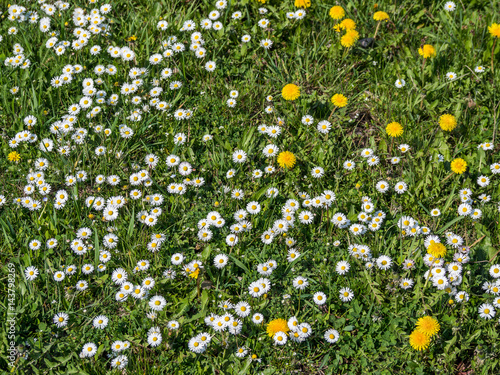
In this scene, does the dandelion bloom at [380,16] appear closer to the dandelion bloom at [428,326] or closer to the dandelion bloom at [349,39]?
the dandelion bloom at [349,39]

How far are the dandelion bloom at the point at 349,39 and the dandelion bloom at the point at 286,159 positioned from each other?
1.21 m

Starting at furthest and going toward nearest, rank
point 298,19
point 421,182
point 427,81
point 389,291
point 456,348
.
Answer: point 298,19 → point 427,81 → point 421,182 → point 389,291 → point 456,348

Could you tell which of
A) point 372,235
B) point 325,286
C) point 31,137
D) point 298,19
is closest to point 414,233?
point 372,235

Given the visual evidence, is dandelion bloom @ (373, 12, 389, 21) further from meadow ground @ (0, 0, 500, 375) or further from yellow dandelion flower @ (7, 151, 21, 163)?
yellow dandelion flower @ (7, 151, 21, 163)

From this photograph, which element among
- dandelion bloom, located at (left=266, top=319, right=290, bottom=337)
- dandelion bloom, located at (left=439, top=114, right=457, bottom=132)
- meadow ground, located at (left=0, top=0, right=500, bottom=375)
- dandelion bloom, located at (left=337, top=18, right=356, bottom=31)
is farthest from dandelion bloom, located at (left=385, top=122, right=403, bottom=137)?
dandelion bloom, located at (left=266, top=319, right=290, bottom=337)

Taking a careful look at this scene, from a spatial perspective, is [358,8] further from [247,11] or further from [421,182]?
[421,182]

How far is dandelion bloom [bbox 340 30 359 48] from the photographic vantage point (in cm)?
420

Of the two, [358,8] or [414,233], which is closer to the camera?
[414,233]

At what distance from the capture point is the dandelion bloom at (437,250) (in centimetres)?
312

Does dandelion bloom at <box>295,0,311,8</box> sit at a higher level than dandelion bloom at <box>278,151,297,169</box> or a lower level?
higher

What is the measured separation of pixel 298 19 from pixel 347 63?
611 millimetres

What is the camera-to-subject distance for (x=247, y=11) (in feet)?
15.0

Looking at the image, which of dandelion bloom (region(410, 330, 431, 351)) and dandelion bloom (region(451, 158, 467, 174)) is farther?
dandelion bloom (region(451, 158, 467, 174))

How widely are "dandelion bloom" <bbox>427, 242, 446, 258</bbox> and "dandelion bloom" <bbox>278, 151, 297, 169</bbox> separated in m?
1.13
